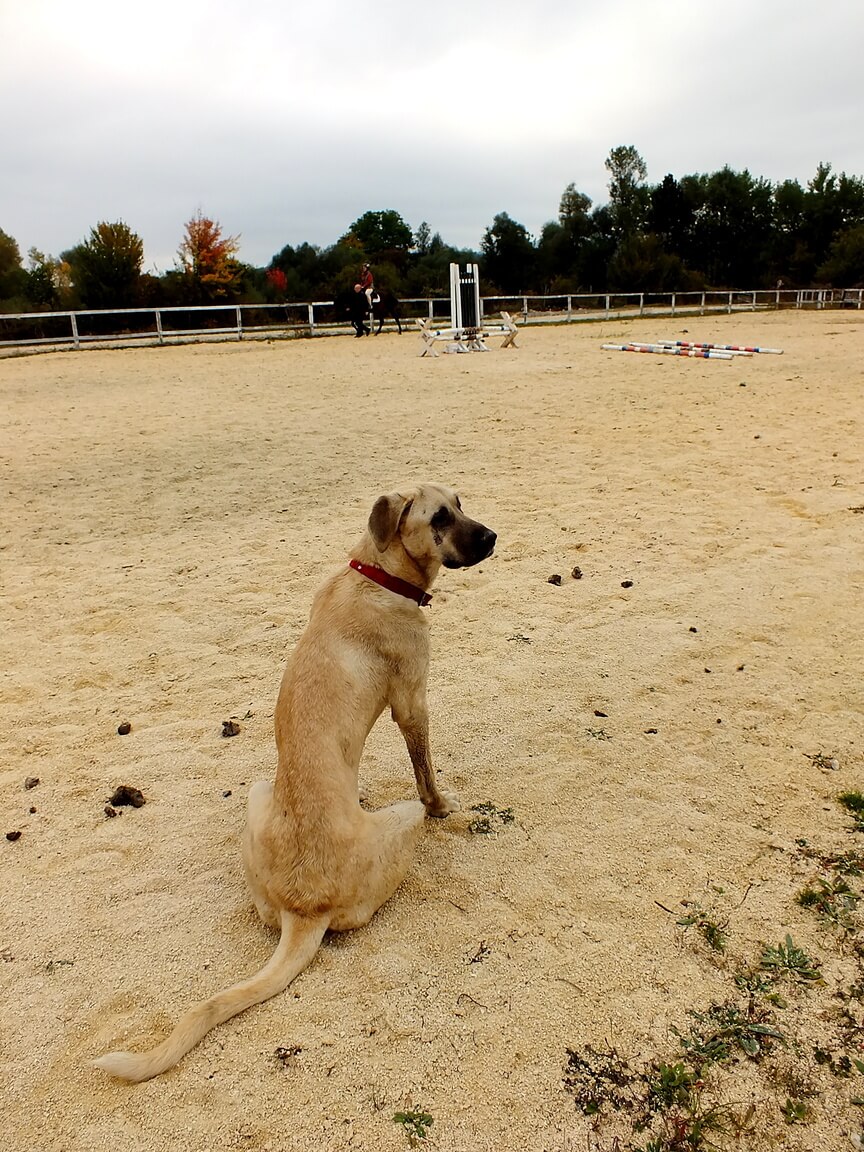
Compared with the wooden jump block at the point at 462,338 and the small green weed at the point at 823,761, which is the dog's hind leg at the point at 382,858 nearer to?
the small green weed at the point at 823,761

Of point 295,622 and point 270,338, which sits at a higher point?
point 270,338

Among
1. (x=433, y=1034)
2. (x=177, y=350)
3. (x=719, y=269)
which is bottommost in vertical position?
(x=433, y=1034)

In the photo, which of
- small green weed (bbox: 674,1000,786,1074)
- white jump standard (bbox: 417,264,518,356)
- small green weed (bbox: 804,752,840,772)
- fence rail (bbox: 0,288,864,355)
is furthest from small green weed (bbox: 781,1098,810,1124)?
fence rail (bbox: 0,288,864,355)

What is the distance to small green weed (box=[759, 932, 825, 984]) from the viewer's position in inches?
97.6

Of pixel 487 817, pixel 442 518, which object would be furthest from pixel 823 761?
pixel 442 518

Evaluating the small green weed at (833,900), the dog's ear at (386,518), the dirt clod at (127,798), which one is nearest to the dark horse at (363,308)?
the dog's ear at (386,518)

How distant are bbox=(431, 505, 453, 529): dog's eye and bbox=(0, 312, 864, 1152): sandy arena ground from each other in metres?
1.32

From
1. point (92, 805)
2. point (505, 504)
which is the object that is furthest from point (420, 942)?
point (505, 504)

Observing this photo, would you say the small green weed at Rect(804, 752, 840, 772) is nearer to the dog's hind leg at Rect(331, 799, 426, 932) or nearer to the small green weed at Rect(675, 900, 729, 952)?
the small green weed at Rect(675, 900, 729, 952)

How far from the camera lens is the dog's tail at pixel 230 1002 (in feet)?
7.27

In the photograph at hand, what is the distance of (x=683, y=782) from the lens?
3564mm

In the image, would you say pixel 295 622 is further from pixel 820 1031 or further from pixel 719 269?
pixel 719 269

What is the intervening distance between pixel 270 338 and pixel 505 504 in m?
22.3

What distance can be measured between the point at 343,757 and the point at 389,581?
79 cm
